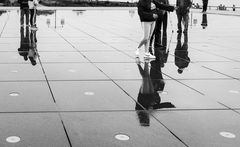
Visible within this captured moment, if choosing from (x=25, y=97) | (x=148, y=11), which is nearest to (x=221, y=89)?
(x=148, y=11)

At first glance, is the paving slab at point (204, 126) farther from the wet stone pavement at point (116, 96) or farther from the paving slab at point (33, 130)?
the paving slab at point (33, 130)

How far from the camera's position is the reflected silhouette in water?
12188 mm

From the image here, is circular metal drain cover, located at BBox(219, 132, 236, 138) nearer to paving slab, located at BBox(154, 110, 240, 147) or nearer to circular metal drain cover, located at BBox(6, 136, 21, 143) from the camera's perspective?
paving slab, located at BBox(154, 110, 240, 147)

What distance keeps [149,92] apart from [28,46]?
7.04 m

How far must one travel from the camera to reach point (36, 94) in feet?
26.2

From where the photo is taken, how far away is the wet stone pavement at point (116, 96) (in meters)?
5.83

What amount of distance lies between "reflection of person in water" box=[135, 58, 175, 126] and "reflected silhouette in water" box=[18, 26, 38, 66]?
3.14 meters

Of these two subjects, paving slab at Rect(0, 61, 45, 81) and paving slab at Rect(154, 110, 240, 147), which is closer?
paving slab at Rect(154, 110, 240, 147)

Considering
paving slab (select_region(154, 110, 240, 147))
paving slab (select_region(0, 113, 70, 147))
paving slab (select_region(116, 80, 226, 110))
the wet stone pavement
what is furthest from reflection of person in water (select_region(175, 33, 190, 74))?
paving slab (select_region(0, 113, 70, 147))

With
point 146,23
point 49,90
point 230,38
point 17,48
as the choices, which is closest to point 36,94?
point 49,90

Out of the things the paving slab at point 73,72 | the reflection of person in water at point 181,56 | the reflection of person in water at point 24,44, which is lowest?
the paving slab at point 73,72

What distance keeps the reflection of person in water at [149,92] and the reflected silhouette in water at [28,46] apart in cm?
314

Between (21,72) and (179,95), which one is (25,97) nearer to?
(21,72)

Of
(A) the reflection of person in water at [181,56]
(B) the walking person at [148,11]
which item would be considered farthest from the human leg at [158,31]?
(B) the walking person at [148,11]
